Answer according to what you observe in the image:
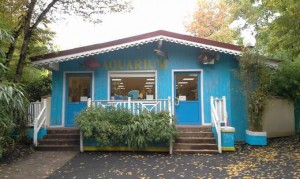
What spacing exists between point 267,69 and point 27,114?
316 inches

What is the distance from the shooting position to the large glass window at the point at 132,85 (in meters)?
10.5

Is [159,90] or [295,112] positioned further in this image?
[295,112]

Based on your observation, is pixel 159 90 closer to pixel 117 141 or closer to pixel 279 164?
pixel 117 141

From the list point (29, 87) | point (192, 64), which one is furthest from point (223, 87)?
point (29, 87)

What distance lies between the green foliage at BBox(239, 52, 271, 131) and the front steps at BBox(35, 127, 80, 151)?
5.73 m

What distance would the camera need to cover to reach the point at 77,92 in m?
10.7

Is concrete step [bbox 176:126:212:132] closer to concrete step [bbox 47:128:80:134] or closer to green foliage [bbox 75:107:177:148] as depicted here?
green foliage [bbox 75:107:177:148]

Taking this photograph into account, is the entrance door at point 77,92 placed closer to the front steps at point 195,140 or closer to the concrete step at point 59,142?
the concrete step at point 59,142

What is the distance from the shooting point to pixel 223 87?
10.2 m

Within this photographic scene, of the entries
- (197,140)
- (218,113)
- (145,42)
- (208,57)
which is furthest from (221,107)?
(145,42)

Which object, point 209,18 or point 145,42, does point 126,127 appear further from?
point 209,18

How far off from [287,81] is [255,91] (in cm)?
202

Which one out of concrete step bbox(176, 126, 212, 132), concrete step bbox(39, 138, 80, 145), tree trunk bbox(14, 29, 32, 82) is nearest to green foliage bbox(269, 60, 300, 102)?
concrete step bbox(176, 126, 212, 132)

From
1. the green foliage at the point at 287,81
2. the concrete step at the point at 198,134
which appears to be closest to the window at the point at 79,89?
the concrete step at the point at 198,134
